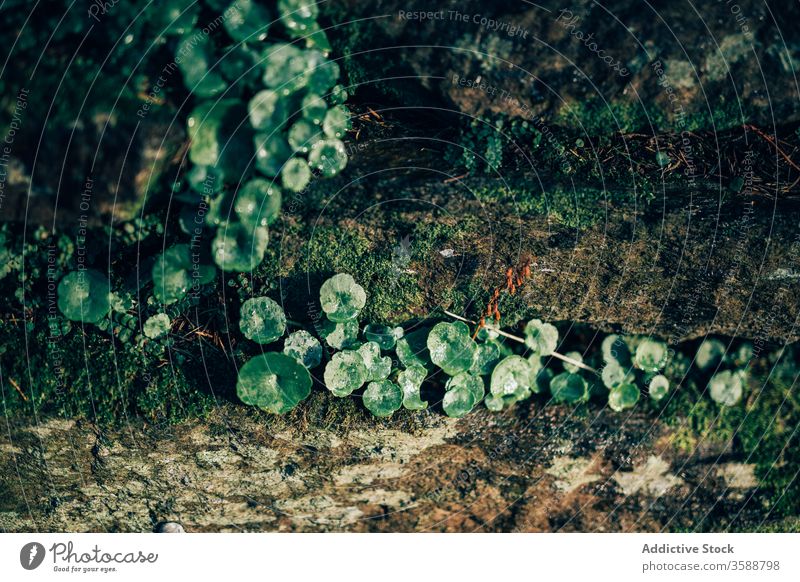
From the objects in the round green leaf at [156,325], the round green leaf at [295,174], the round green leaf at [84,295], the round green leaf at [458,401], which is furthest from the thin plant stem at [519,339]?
the round green leaf at [84,295]

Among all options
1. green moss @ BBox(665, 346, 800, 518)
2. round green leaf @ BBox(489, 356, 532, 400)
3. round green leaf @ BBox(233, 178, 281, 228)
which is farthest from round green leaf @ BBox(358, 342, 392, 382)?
green moss @ BBox(665, 346, 800, 518)

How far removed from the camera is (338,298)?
3023mm

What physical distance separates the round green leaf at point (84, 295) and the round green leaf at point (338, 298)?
1.14 meters

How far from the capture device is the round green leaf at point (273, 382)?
3029 millimetres

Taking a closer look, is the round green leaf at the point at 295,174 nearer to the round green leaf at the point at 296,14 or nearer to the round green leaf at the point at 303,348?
the round green leaf at the point at 296,14

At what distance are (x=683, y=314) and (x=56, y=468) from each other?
367 centimetres

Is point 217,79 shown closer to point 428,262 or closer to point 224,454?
point 428,262

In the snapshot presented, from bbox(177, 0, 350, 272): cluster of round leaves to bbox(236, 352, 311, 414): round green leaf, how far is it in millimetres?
519

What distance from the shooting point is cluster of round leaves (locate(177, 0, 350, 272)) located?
2785 mm

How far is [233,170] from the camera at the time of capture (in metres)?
2.87

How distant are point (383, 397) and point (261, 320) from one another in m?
0.78

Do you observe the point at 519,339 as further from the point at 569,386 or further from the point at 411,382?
the point at 411,382

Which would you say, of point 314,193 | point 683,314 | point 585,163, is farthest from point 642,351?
point 314,193

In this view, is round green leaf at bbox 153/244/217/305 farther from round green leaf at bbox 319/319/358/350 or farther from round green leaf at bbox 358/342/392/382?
round green leaf at bbox 358/342/392/382
